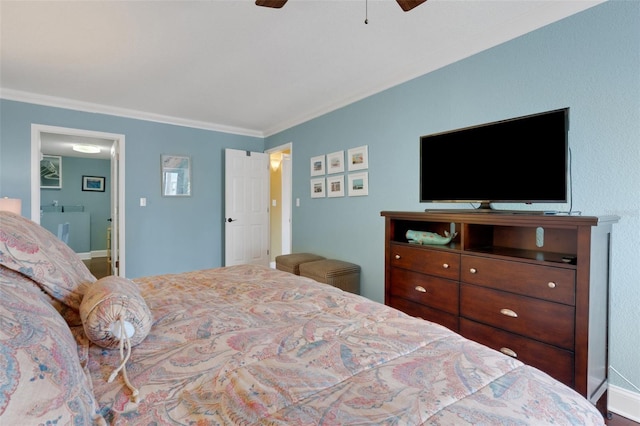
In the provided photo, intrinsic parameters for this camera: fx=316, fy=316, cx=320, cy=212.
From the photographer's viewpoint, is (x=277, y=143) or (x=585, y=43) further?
(x=277, y=143)

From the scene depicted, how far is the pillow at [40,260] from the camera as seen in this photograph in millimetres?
856

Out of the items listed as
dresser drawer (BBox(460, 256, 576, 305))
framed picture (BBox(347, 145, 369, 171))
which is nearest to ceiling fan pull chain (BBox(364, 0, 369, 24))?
framed picture (BBox(347, 145, 369, 171))

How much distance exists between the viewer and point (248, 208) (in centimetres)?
506

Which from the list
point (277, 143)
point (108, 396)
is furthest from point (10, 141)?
point (108, 396)

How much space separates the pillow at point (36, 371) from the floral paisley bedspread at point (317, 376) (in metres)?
0.12

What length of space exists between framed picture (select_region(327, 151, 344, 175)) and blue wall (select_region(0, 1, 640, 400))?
13 centimetres

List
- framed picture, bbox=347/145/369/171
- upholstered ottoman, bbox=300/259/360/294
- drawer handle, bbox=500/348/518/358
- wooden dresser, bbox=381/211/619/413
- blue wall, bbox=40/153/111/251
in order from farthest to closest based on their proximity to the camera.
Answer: blue wall, bbox=40/153/111/251, framed picture, bbox=347/145/369/171, upholstered ottoman, bbox=300/259/360/294, drawer handle, bbox=500/348/518/358, wooden dresser, bbox=381/211/619/413

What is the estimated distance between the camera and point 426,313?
2223 mm

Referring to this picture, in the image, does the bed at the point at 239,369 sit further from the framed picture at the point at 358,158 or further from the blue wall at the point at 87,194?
the blue wall at the point at 87,194

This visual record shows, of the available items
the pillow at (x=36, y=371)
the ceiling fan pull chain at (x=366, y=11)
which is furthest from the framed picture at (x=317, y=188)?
the pillow at (x=36, y=371)

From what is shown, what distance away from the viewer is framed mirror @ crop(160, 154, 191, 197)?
4.49 m

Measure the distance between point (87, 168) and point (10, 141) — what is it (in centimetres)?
413

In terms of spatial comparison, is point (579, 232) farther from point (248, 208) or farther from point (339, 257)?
point (248, 208)

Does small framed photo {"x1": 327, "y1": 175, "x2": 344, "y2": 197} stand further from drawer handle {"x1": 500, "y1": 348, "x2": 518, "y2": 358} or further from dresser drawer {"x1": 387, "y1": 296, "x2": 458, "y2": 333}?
drawer handle {"x1": 500, "y1": 348, "x2": 518, "y2": 358}
